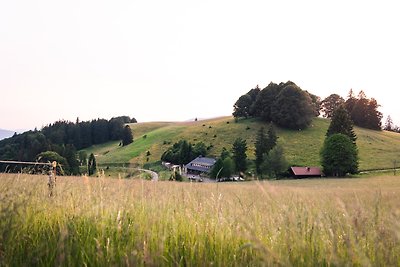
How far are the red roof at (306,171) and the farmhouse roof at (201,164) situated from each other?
60.2ft

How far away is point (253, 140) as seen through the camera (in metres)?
91.2

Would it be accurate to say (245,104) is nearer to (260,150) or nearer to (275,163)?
(260,150)

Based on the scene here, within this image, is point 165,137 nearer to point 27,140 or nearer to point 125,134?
point 125,134

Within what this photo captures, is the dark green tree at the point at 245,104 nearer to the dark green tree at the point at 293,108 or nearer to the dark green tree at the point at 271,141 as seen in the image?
the dark green tree at the point at 293,108

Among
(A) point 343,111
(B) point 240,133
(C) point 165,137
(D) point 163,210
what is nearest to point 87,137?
(C) point 165,137

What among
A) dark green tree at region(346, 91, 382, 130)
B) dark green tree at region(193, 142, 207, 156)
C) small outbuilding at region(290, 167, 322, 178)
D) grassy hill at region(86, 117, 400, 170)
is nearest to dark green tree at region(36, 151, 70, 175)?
grassy hill at region(86, 117, 400, 170)

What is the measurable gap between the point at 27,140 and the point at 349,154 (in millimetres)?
89678

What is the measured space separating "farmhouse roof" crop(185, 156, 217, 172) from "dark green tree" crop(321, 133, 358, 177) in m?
23.8

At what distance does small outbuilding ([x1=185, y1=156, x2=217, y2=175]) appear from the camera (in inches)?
3109

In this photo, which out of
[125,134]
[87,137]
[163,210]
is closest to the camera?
[163,210]

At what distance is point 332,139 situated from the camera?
68000 millimetres

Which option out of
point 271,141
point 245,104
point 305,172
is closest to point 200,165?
Result: point 271,141

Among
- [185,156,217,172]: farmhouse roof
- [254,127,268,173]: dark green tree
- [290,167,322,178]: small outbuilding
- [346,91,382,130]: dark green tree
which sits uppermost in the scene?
[346,91,382,130]: dark green tree

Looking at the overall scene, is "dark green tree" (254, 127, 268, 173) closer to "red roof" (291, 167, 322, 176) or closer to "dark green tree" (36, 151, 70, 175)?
"red roof" (291, 167, 322, 176)
